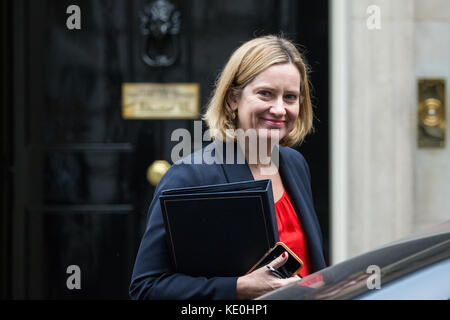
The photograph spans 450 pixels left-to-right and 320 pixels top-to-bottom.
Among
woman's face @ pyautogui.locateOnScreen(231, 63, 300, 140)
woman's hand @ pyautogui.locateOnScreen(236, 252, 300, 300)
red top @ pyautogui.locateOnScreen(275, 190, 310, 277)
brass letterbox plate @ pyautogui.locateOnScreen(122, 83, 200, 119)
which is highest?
brass letterbox plate @ pyautogui.locateOnScreen(122, 83, 200, 119)

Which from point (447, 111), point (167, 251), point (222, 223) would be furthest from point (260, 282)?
point (447, 111)

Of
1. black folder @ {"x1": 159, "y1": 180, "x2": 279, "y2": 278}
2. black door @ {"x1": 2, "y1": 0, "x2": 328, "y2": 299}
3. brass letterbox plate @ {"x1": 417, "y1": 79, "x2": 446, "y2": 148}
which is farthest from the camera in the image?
black door @ {"x1": 2, "y1": 0, "x2": 328, "y2": 299}

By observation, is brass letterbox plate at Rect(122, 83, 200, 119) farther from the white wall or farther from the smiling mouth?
→ the smiling mouth

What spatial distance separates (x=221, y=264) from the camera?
5.38 ft

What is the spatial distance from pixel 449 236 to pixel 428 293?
33cm

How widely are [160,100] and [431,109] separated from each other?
6.05 feet

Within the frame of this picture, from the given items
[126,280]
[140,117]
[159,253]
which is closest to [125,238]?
[126,280]

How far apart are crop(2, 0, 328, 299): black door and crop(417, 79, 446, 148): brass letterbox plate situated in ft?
2.07

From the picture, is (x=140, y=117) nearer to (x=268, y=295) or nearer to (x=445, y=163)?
(x=445, y=163)

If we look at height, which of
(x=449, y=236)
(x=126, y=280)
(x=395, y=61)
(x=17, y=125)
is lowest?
(x=126, y=280)

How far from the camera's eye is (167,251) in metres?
1.72

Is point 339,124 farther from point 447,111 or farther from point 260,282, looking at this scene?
point 260,282

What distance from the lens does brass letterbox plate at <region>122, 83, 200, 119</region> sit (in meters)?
4.08

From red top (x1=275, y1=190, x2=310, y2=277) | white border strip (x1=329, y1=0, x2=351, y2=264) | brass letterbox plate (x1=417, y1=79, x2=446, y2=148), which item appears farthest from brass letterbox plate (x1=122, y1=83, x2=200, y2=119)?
red top (x1=275, y1=190, x2=310, y2=277)
